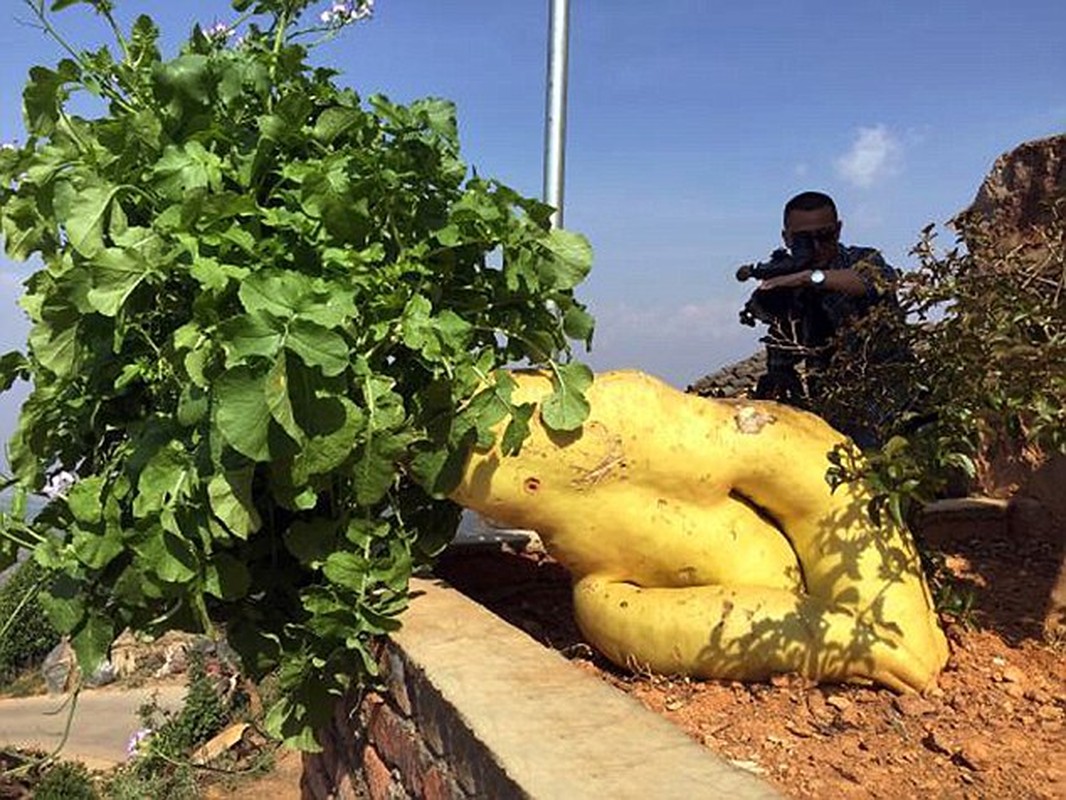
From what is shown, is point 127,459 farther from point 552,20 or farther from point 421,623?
point 552,20

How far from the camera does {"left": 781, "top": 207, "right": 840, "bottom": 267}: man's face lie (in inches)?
134

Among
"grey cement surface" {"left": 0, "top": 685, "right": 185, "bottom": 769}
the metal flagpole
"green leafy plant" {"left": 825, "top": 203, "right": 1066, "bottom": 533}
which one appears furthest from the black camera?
"grey cement surface" {"left": 0, "top": 685, "right": 185, "bottom": 769}

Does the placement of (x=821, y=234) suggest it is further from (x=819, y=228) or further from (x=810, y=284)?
(x=810, y=284)

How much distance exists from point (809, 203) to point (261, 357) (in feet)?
6.85

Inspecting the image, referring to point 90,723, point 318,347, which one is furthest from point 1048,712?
point 90,723

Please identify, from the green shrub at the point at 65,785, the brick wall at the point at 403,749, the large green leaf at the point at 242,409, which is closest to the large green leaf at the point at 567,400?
the brick wall at the point at 403,749

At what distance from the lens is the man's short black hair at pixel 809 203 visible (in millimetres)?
3408

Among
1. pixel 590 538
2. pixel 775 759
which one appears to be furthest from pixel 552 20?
pixel 775 759

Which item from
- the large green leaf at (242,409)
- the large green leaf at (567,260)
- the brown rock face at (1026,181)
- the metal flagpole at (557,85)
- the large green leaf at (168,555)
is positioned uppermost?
the metal flagpole at (557,85)

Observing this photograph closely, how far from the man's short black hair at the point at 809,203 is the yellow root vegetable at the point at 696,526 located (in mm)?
1041

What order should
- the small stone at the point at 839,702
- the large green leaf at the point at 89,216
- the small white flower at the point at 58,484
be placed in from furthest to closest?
the small white flower at the point at 58,484
the large green leaf at the point at 89,216
the small stone at the point at 839,702

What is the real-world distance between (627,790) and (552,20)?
403 cm

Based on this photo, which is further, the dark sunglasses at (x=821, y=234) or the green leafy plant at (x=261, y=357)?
the dark sunglasses at (x=821, y=234)

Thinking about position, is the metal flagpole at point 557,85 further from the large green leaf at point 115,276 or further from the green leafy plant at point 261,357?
the large green leaf at point 115,276
